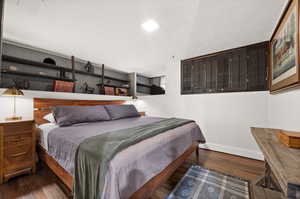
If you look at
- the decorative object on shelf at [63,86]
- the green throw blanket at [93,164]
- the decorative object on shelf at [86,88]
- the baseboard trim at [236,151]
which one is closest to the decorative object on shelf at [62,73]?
the decorative object on shelf at [63,86]

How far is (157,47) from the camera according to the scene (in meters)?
2.58

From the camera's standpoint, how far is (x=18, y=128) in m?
1.65

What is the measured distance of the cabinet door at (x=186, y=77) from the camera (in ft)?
10.4

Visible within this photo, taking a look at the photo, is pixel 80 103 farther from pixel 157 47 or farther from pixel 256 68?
pixel 256 68

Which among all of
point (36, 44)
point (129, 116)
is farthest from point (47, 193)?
point (36, 44)

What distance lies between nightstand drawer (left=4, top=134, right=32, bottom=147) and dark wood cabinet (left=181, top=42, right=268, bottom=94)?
320cm

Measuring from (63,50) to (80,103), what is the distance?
119cm

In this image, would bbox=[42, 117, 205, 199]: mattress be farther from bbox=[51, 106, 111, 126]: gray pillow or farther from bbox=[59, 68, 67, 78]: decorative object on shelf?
bbox=[59, 68, 67, 78]: decorative object on shelf

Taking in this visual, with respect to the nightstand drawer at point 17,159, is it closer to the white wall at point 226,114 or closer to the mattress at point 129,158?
the mattress at point 129,158

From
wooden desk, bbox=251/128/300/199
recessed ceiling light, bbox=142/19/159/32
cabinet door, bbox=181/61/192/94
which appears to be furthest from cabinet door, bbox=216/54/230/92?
wooden desk, bbox=251/128/300/199

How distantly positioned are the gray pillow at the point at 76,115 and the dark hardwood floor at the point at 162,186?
76 cm

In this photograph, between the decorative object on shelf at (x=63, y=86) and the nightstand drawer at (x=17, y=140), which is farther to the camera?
the decorative object on shelf at (x=63, y=86)

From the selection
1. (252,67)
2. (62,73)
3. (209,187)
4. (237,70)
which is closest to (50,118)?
(62,73)

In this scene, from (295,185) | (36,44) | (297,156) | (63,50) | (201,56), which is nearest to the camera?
(295,185)
